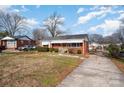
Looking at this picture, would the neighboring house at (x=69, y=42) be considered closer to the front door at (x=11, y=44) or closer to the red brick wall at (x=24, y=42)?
the red brick wall at (x=24, y=42)

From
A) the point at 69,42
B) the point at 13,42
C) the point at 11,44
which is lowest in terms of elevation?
the point at 11,44

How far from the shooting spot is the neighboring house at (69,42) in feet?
88.0

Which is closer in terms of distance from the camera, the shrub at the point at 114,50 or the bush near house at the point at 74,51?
the shrub at the point at 114,50

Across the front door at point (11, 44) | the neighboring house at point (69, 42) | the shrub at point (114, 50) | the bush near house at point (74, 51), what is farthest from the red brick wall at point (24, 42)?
the shrub at point (114, 50)

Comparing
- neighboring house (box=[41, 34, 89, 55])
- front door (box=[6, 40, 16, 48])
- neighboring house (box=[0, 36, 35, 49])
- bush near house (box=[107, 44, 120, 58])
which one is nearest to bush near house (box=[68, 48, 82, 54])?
neighboring house (box=[41, 34, 89, 55])

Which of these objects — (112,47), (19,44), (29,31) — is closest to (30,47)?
(29,31)

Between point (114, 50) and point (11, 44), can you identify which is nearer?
point (114, 50)

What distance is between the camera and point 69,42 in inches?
1076

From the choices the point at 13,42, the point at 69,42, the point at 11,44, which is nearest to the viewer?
the point at 69,42

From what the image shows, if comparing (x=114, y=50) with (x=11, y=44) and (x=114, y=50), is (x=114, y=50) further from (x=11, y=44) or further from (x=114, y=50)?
(x=11, y=44)

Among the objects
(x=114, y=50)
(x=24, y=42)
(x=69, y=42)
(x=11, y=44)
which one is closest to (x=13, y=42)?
(x=11, y=44)

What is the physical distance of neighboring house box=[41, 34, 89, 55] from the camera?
26.8m

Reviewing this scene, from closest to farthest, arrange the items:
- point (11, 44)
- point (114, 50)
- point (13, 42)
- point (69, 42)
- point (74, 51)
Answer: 1. point (114, 50)
2. point (74, 51)
3. point (69, 42)
4. point (13, 42)
5. point (11, 44)

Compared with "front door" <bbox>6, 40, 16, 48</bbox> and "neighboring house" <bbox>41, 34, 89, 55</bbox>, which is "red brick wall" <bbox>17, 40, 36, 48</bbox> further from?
"neighboring house" <bbox>41, 34, 89, 55</bbox>
